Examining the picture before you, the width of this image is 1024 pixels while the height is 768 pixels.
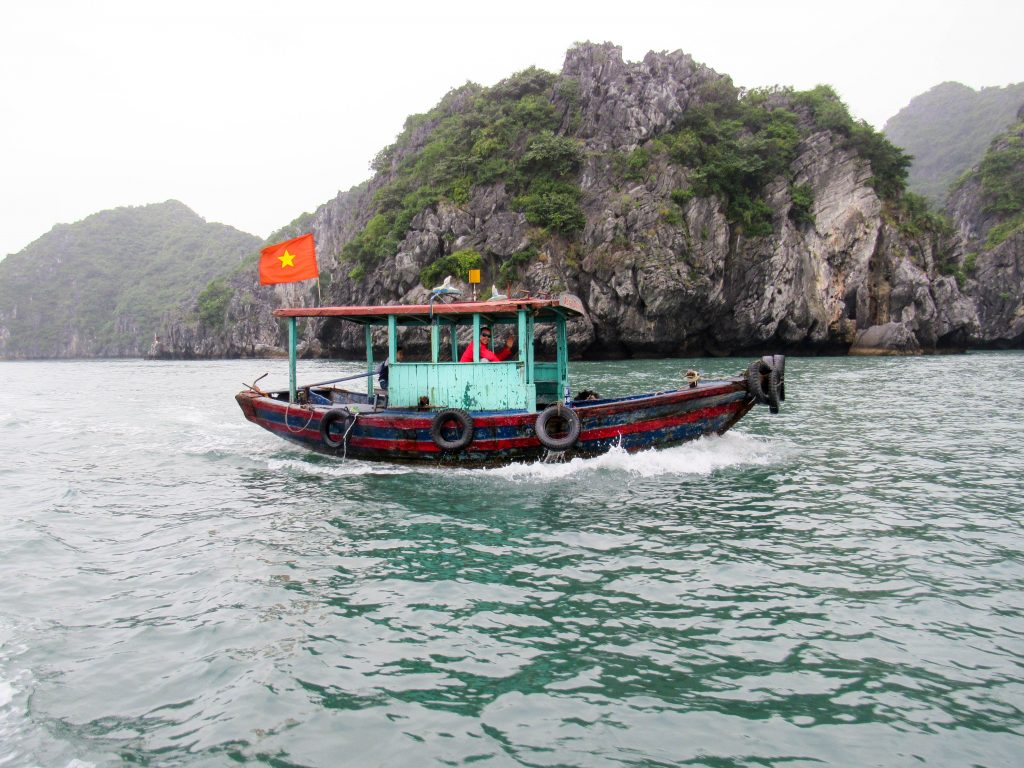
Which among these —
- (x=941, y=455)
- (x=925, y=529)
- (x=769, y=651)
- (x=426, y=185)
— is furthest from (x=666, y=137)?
(x=769, y=651)

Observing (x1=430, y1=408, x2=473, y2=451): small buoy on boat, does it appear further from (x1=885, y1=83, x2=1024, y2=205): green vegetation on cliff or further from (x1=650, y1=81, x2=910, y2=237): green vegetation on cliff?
(x1=885, y1=83, x2=1024, y2=205): green vegetation on cliff

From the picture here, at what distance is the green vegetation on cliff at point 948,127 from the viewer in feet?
352

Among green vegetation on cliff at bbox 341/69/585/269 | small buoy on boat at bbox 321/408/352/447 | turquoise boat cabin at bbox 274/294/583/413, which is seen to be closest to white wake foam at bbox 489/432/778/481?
turquoise boat cabin at bbox 274/294/583/413

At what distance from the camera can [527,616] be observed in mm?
4938

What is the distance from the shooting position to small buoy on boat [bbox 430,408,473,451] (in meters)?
10.2

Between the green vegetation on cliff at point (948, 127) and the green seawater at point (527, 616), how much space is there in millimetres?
109775

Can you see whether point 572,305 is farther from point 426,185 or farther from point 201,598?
point 426,185

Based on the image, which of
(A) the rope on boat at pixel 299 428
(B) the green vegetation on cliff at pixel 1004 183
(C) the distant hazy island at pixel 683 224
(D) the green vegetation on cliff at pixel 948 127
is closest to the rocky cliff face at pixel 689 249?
(C) the distant hazy island at pixel 683 224

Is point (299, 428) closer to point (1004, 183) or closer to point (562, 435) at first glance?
point (562, 435)

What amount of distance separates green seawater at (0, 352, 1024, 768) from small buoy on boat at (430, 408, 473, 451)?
1.61 ft

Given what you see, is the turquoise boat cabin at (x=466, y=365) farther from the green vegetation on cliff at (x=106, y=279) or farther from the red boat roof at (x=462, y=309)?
the green vegetation on cliff at (x=106, y=279)

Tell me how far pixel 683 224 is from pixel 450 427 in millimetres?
35789

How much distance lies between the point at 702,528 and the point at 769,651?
8.87 feet

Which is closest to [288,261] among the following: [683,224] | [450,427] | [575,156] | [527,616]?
[450,427]
